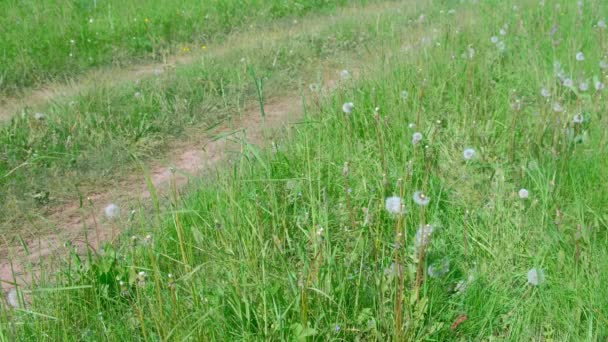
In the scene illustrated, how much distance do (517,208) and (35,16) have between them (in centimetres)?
668

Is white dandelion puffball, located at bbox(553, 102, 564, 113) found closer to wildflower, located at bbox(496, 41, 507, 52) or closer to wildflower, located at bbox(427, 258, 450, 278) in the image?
wildflower, located at bbox(427, 258, 450, 278)

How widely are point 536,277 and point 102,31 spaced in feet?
21.8

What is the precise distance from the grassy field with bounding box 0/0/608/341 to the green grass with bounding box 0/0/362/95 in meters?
Answer: 1.82

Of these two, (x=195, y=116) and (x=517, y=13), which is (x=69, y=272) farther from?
(x=517, y=13)

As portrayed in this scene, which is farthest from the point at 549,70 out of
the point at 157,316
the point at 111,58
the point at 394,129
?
the point at 111,58

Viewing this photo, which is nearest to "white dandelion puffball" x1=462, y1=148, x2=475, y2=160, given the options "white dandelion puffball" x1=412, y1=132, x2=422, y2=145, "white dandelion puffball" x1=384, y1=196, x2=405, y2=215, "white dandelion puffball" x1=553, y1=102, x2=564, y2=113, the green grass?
"white dandelion puffball" x1=412, y1=132, x2=422, y2=145

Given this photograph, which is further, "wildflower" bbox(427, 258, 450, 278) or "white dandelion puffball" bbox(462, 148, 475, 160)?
"white dandelion puffball" bbox(462, 148, 475, 160)

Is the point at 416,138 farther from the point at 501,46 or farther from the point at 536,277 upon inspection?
the point at 501,46

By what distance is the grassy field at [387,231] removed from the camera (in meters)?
2.42

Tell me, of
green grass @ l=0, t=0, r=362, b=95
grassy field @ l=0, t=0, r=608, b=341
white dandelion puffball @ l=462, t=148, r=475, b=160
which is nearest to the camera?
grassy field @ l=0, t=0, r=608, b=341

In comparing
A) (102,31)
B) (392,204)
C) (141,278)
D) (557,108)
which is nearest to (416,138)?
(392,204)

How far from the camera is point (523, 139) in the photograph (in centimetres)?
396

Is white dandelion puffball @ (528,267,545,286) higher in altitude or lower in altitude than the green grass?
lower

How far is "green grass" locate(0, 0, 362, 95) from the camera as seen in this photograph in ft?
22.2
